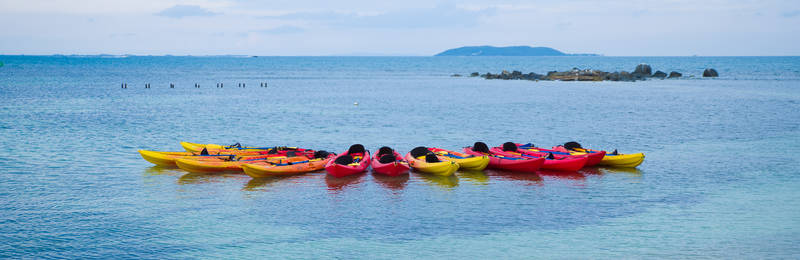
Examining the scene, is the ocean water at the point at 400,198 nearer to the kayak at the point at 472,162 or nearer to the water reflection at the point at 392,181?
the water reflection at the point at 392,181

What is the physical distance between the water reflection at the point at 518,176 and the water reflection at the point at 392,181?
355cm

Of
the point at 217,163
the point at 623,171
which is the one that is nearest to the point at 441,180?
the point at 623,171

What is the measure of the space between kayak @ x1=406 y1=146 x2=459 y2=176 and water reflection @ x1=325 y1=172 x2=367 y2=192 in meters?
2.26

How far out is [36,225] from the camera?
1959 cm

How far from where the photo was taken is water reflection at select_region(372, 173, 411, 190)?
83.0 feet

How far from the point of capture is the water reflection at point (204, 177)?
85.0 feet

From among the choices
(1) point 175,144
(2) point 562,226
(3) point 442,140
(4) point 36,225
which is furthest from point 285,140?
(2) point 562,226

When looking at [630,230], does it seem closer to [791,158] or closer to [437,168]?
[437,168]

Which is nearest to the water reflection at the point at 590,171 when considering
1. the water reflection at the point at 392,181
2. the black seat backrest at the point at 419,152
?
the black seat backrest at the point at 419,152

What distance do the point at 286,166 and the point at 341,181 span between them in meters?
2.37

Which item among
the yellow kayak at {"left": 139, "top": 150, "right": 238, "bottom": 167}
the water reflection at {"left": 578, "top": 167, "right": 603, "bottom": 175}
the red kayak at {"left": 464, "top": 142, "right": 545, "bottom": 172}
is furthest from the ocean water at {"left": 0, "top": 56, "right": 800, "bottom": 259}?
the yellow kayak at {"left": 139, "top": 150, "right": 238, "bottom": 167}

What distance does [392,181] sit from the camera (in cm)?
2614

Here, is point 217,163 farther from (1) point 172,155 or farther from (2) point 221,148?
(2) point 221,148

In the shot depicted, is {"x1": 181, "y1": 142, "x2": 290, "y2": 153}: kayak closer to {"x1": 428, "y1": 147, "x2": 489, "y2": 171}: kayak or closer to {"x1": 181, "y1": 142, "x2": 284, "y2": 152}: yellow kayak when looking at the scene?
{"x1": 181, "y1": 142, "x2": 284, "y2": 152}: yellow kayak
